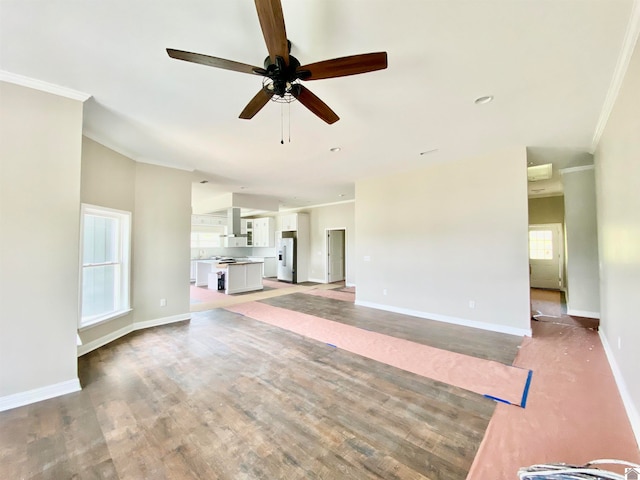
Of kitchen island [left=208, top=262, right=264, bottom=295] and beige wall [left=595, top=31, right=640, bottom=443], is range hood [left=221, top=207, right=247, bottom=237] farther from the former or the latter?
beige wall [left=595, top=31, right=640, bottom=443]

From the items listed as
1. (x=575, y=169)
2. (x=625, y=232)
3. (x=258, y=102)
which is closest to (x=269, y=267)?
(x=258, y=102)

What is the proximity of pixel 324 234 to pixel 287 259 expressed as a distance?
1.76 meters

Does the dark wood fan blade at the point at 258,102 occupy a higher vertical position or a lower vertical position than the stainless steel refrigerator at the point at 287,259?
higher

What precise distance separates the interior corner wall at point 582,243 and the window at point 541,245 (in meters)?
3.24

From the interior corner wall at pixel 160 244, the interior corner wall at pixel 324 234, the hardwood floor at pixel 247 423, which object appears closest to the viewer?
the hardwood floor at pixel 247 423

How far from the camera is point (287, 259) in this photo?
10094mm

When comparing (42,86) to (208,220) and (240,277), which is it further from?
(208,220)

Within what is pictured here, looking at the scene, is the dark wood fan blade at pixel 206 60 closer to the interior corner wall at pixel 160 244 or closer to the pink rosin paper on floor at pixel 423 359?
the pink rosin paper on floor at pixel 423 359

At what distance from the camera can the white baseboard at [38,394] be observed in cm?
229

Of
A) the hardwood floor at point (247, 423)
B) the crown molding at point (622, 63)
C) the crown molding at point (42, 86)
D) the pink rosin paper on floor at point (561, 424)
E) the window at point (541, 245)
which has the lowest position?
the hardwood floor at point (247, 423)

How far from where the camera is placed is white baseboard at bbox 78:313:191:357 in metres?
3.56

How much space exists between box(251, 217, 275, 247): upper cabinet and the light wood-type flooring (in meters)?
7.33

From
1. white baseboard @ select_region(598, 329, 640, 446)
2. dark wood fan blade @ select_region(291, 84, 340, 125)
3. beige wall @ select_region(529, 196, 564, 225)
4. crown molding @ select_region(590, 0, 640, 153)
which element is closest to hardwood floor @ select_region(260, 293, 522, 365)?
white baseboard @ select_region(598, 329, 640, 446)

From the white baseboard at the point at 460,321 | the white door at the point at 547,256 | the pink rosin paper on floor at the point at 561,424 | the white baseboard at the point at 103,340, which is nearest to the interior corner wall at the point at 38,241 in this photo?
the white baseboard at the point at 103,340
